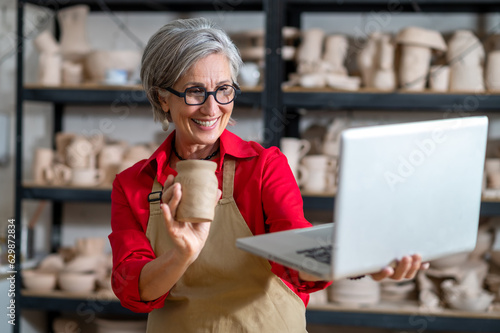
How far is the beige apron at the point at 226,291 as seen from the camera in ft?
3.80

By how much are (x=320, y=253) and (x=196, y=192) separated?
222 millimetres

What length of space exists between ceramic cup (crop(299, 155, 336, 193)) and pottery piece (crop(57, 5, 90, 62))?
1.10 m

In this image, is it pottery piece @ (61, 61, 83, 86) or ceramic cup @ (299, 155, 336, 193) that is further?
pottery piece @ (61, 61, 83, 86)

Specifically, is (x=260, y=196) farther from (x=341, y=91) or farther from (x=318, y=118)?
(x=318, y=118)

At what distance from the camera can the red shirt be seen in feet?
3.71

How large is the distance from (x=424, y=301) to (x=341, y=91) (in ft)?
2.98

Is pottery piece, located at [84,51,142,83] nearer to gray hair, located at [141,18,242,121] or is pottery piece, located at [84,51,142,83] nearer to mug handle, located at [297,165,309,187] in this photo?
mug handle, located at [297,165,309,187]

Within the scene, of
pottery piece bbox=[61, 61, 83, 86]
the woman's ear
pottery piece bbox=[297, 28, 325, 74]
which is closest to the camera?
the woman's ear

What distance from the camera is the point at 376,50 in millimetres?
2484

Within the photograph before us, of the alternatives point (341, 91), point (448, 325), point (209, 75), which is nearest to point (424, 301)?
point (448, 325)

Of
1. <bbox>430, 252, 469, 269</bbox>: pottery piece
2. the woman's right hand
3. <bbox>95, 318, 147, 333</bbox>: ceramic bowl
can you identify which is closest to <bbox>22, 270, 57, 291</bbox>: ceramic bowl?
<bbox>95, 318, 147, 333</bbox>: ceramic bowl

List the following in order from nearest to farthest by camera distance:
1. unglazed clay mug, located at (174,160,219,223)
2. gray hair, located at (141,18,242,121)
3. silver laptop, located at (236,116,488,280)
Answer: silver laptop, located at (236,116,488,280) < unglazed clay mug, located at (174,160,219,223) < gray hair, located at (141,18,242,121)

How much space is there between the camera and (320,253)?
0.96 m

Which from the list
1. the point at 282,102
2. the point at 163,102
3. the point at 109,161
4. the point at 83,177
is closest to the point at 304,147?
the point at 282,102
